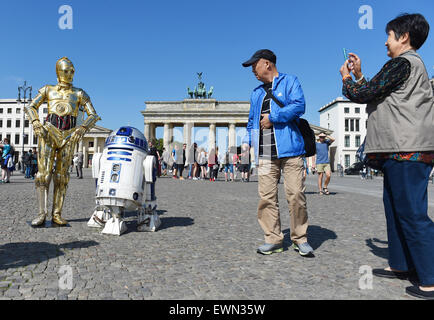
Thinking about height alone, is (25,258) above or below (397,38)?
below

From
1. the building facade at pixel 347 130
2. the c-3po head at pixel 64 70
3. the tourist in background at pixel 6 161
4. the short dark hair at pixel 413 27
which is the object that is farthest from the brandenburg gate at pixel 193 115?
the short dark hair at pixel 413 27

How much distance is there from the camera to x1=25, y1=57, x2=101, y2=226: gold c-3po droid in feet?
14.6

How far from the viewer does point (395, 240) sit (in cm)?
254

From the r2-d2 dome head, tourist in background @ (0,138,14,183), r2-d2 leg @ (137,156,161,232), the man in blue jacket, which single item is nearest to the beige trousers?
the man in blue jacket

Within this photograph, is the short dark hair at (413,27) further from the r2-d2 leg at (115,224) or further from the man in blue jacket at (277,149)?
the r2-d2 leg at (115,224)

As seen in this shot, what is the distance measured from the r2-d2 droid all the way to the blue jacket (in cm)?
156

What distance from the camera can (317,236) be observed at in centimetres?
402

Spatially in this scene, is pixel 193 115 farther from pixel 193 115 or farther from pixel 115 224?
pixel 115 224

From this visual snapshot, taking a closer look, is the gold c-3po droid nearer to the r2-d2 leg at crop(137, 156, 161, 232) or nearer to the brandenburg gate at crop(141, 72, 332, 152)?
the r2-d2 leg at crop(137, 156, 161, 232)

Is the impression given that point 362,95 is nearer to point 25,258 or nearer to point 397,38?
point 397,38

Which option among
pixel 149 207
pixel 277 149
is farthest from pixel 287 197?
pixel 149 207

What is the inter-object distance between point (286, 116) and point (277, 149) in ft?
1.15

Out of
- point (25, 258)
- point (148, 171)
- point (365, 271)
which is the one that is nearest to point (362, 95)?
point (365, 271)
